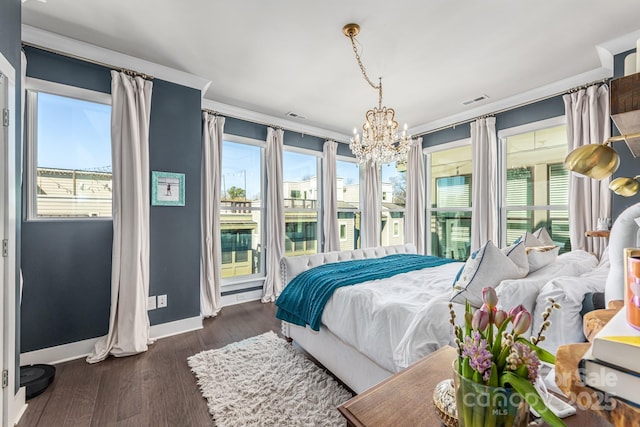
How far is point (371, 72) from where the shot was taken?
3.02 metres

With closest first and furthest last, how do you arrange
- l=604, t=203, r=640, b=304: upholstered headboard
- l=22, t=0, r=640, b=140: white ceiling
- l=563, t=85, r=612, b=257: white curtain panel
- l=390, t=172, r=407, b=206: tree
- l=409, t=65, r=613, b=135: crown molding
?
l=604, t=203, r=640, b=304: upholstered headboard
l=22, t=0, r=640, b=140: white ceiling
l=563, t=85, r=612, b=257: white curtain panel
l=409, t=65, r=613, b=135: crown molding
l=390, t=172, r=407, b=206: tree

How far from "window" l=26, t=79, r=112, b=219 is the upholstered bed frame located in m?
2.05

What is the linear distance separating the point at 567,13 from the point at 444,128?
2.45m

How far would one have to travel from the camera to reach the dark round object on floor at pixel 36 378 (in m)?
1.99

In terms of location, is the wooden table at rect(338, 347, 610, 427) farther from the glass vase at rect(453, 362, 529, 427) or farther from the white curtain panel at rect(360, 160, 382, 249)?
the white curtain panel at rect(360, 160, 382, 249)

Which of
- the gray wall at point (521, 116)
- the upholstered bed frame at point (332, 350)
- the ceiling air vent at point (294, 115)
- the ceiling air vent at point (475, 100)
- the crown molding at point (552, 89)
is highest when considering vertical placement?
the ceiling air vent at point (294, 115)

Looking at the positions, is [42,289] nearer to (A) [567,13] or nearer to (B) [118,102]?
(B) [118,102]

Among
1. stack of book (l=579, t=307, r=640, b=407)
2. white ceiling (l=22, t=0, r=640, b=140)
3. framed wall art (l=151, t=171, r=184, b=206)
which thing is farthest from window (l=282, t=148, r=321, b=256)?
stack of book (l=579, t=307, r=640, b=407)

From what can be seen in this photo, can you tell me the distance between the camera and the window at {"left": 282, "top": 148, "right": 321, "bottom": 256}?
4730mm

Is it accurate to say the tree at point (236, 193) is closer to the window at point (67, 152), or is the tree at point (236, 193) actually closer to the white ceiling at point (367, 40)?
the white ceiling at point (367, 40)

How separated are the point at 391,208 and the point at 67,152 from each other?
4.97 m

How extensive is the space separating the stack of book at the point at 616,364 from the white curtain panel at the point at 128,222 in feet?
10.2

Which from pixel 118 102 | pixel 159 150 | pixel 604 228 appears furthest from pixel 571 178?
pixel 118 102

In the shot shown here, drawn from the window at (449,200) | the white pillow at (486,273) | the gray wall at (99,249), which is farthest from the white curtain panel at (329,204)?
the white pillow at (486,273)
